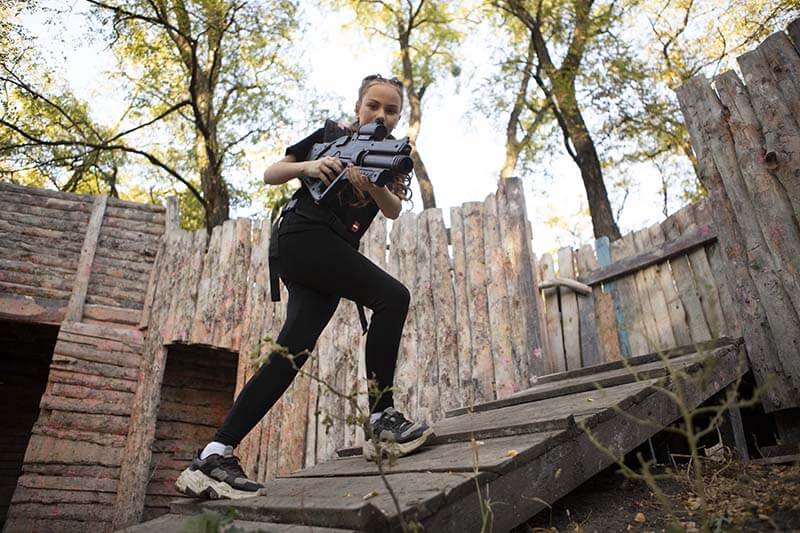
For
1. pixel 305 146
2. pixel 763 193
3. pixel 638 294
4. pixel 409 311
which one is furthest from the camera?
pixel 409 311

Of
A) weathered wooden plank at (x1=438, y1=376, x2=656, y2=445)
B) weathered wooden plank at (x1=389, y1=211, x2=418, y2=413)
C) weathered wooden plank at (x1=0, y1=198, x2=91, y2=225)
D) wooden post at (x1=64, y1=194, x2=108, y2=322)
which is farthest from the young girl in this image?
weathered wooden plank at (x1=0, y1=198, x2=91, y2=225)

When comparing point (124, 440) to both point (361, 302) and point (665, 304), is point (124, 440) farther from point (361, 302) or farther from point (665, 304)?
point (665, 304)

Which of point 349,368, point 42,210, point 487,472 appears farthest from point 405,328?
point 42,210

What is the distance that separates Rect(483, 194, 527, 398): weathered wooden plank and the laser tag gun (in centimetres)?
255

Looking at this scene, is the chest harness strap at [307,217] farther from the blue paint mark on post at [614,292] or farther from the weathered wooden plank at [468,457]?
the blue paint mark on post at [614,292]

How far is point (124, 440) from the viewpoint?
6047 millimetres

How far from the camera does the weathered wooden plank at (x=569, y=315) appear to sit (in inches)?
192

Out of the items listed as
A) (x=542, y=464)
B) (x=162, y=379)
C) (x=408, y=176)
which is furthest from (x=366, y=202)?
(x=162, y=379)

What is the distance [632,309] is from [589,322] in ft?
1.22

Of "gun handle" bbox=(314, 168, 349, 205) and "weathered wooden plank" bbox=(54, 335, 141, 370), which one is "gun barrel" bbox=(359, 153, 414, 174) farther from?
"weathered wooden plank" bbox=(54, 335, 141, 370)

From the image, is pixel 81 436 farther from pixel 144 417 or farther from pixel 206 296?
pixel 206 296

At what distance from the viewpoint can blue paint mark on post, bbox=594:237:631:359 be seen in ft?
15.0

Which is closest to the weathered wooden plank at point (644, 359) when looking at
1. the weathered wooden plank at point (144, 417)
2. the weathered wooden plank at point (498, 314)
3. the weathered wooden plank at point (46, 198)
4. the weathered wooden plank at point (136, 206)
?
the weathered wooden plank at point (498, 314)

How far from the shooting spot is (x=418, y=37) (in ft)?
50.8
